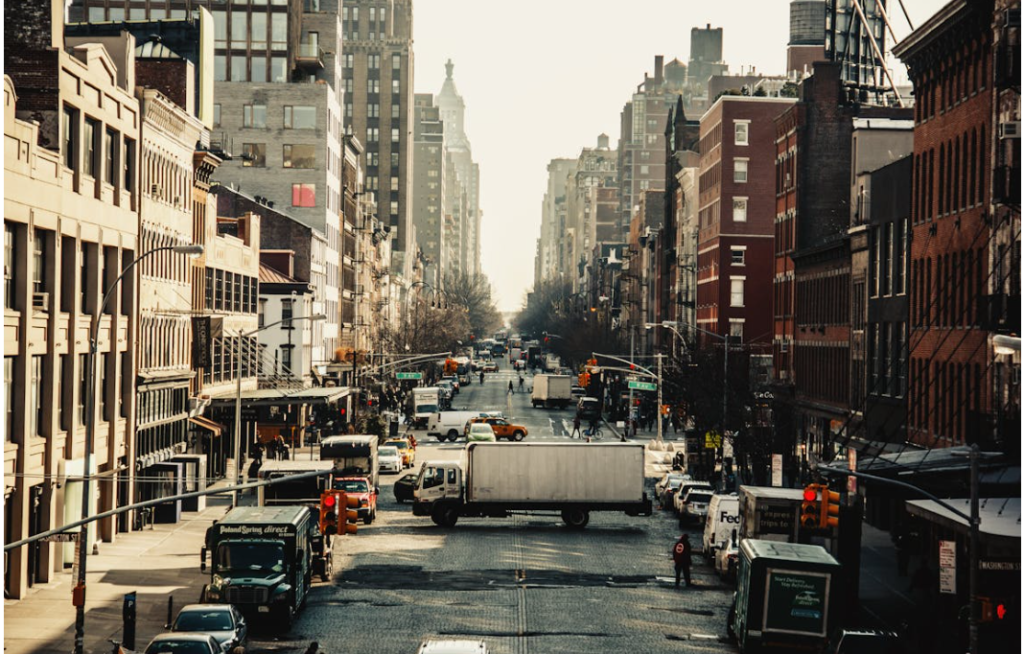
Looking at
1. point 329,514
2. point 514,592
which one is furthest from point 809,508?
point 329,514

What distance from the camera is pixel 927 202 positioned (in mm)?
57031

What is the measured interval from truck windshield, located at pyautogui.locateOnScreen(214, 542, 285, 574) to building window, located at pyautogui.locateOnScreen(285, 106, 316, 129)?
86861 mm

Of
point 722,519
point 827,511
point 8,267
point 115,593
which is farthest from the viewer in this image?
point 722,519

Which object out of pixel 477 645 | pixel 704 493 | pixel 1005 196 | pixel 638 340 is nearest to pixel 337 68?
pixel 638 340

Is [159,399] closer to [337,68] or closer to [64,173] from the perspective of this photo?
[64,173]

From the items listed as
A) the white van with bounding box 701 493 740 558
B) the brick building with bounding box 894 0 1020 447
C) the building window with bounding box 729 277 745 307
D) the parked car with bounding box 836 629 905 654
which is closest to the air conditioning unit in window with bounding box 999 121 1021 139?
the brick building with bounding box 894 0 1020 447

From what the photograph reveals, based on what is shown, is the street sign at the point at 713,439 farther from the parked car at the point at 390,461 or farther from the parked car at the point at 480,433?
the parked car at the point at 480,433

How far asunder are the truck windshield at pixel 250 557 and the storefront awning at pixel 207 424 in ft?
99.6

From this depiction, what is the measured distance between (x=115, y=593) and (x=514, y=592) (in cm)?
1067

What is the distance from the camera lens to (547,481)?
56000 millimetres

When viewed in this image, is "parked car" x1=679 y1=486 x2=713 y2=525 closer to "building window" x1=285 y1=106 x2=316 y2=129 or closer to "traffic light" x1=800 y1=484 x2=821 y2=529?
"traffic light" x1=800 y1=484 x2=821 y2=529

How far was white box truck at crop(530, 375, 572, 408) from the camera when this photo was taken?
133625 millimetres

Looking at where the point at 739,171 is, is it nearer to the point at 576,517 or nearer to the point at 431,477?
the point at 576,517

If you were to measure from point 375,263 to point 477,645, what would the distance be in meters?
143
